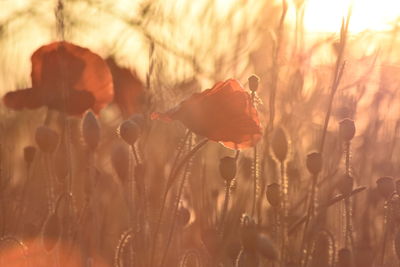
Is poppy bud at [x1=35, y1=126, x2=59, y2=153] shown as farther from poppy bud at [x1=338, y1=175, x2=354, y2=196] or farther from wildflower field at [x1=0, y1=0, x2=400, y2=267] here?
poppy bud at [x1=338, y1=175, x2=354, y2=196]

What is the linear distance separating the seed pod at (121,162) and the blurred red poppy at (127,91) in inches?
14.2

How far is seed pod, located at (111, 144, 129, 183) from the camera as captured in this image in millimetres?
1099

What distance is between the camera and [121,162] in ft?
3.62

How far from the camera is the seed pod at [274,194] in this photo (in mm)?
973

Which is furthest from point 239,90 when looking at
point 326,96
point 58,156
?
point 326,96

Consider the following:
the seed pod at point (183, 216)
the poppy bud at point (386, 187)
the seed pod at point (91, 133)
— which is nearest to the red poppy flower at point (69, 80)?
the seed pod at point (91, 133)

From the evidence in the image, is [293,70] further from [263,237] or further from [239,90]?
[263,237]

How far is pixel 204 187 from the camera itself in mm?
1388

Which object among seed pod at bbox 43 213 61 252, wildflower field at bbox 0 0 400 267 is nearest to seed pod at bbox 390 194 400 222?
wildflower field at bbox 0 0 400 267

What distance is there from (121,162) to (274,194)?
0.24 meters

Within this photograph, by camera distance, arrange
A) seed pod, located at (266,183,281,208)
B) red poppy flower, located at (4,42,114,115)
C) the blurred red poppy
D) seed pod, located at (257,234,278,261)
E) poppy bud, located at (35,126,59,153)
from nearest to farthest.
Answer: seed pod, located at (257,234,278,261) < seed pod, located at (266,183,281,208) < poppy bud, located at (35,126,59,153) < red poppy flower, located at (4,42,114,115) < the blurred red poppy

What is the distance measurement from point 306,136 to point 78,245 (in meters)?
0.92

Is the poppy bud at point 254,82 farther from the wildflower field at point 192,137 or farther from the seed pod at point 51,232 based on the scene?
the seed pod at point 51,232

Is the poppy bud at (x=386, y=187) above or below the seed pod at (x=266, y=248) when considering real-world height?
above
